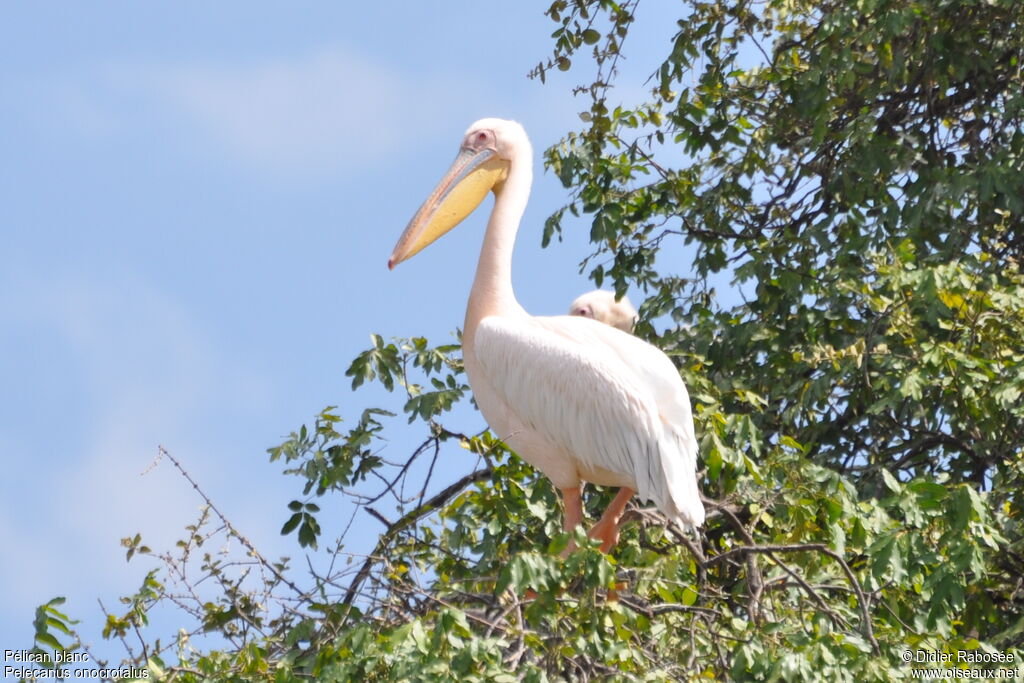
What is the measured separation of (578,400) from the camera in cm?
562

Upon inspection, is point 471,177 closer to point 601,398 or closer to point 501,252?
point 501,252

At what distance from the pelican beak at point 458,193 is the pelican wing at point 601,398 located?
2.04 feet

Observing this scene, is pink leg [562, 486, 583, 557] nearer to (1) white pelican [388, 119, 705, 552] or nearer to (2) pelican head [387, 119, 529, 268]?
(1) white pelican [388, 119, 705, 552]

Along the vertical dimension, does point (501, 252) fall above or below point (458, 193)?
below

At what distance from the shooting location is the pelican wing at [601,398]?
535 centimetres

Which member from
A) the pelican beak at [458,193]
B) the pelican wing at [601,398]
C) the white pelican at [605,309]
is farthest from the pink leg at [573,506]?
the white pelican at [605,309]

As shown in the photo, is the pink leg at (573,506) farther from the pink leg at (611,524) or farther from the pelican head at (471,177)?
the pelican head at (471,177)

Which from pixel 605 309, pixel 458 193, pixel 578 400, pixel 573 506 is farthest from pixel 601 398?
pixel 605 309

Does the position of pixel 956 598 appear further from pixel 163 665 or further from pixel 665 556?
pixel 163 665

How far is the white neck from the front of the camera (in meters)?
6.04

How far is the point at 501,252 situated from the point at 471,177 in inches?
17.7

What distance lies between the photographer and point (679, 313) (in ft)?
24.2

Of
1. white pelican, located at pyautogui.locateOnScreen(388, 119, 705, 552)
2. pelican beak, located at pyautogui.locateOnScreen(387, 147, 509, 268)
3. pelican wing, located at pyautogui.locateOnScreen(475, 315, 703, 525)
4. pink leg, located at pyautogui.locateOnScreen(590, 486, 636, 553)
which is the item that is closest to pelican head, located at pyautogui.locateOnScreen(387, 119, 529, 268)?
pelican beak, located at pyautogui.locateOnScreen(387, 147, 509, 268)

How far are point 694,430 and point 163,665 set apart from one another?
6.75 feet
